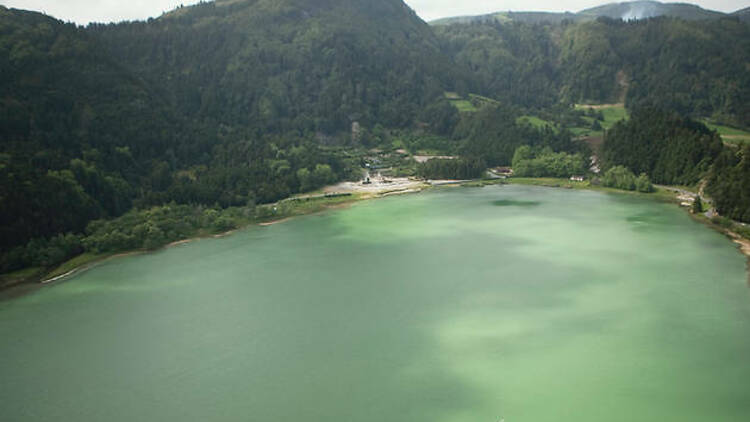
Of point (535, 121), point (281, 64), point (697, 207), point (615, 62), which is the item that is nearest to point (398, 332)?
point (697, 207)

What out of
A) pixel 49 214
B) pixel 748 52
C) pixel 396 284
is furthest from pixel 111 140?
pixel 748 52

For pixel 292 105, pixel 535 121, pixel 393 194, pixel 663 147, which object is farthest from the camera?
pixel 292 105

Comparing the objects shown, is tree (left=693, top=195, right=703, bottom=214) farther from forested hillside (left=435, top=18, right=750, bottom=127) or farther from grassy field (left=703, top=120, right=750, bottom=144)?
forested hillside (left=435, top=18, right=750, bottom=127)

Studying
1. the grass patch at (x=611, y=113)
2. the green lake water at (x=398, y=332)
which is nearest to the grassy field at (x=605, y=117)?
the grass patch at (x=611, y=113)

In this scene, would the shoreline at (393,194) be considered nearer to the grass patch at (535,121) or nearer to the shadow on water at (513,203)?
the shadow on water at (513,203)

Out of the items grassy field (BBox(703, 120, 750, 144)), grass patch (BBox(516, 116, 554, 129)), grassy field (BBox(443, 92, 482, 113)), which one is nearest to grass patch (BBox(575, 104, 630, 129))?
grass patch (BBox(516, 116, 554, 129))

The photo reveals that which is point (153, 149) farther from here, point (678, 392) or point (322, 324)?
point (678, 392)

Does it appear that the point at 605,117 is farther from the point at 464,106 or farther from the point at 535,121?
the point at 464,106
